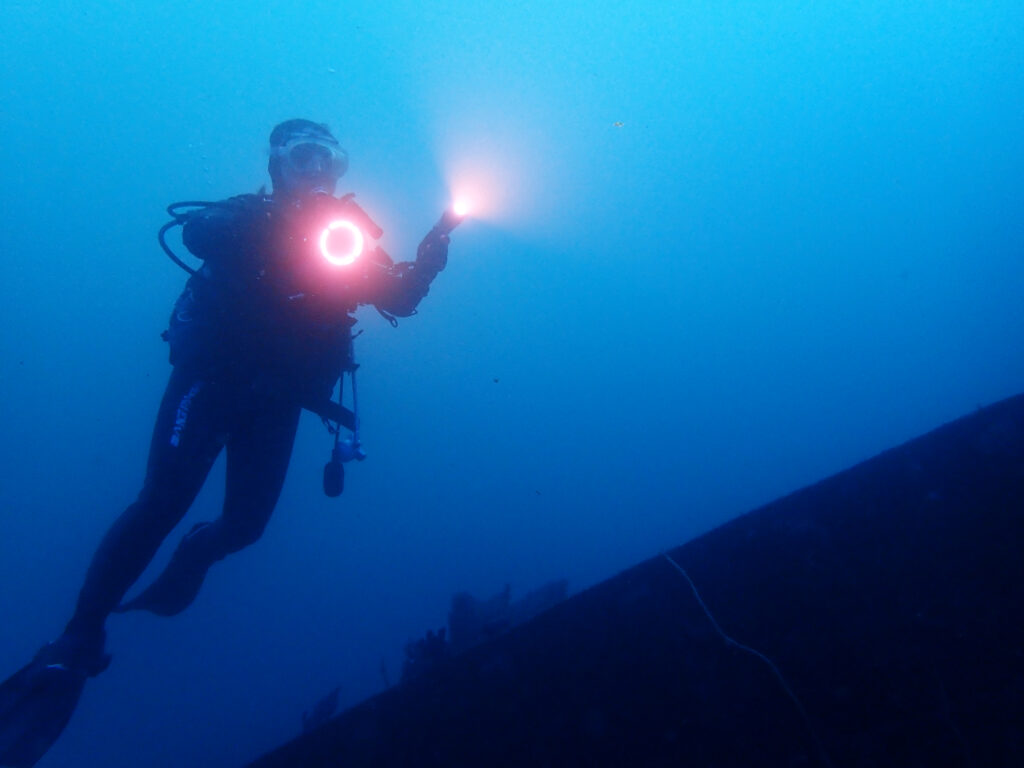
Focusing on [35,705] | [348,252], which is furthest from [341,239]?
[35,705]

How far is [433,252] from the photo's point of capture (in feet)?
13.7

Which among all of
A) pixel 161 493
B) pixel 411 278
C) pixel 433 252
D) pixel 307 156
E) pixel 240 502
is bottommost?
pixel 240 502

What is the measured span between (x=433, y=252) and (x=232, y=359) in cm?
156

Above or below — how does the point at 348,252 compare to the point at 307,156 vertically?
below

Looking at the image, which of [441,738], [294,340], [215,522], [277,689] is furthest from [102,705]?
[441,738]

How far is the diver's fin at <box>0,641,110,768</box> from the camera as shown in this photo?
9.52 feet

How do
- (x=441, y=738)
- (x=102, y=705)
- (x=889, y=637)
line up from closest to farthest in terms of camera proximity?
(x=889, y=637) < (x=441, y=738) < (x=102, y=705)

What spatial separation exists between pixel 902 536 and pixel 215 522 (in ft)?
13.8

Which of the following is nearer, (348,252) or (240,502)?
(348,252)

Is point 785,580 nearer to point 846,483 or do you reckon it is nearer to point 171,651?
point 846,483

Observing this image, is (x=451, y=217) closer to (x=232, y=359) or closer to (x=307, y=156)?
(x=307, y=156)

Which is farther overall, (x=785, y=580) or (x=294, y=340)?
(x=294, y=340)

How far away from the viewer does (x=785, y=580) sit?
165cm

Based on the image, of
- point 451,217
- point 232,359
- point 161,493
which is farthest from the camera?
point 451,217
